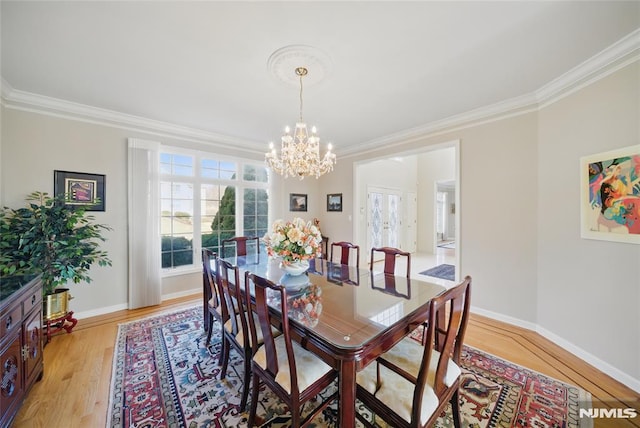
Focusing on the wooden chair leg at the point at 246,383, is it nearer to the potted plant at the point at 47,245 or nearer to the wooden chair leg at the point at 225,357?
the wooden chair leg at the point at 225,357

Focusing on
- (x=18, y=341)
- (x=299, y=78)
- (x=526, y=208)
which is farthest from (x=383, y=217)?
(x=18, y=341)

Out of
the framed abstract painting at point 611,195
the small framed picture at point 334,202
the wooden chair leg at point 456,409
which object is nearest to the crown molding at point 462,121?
the framed abstract painting at point 611,195

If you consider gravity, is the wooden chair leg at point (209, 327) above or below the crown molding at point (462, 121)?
below

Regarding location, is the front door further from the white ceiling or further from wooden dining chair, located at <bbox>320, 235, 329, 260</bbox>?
the white ceiling

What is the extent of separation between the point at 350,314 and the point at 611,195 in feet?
8.02

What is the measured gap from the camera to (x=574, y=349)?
2270 mm

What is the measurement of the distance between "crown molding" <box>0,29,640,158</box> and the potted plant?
41.7 inches

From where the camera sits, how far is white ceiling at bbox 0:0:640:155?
1.57m

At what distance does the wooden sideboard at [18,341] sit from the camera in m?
1.36

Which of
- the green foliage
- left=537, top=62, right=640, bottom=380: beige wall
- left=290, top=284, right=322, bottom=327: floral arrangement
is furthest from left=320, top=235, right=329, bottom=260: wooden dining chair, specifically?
left=537, top=62, right=640, bottom=380: beige wall

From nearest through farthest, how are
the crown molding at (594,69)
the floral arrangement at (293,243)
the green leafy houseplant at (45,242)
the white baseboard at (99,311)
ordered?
the crown molding at (594,69)
the floral arrangement at (293,243)
the green leafy houseplant at (45,242)
the white baseboard at (99,311)

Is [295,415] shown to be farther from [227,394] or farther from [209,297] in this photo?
[209,297]

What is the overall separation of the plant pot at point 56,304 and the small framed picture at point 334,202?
14.0 feet

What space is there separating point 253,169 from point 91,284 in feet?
9.49
